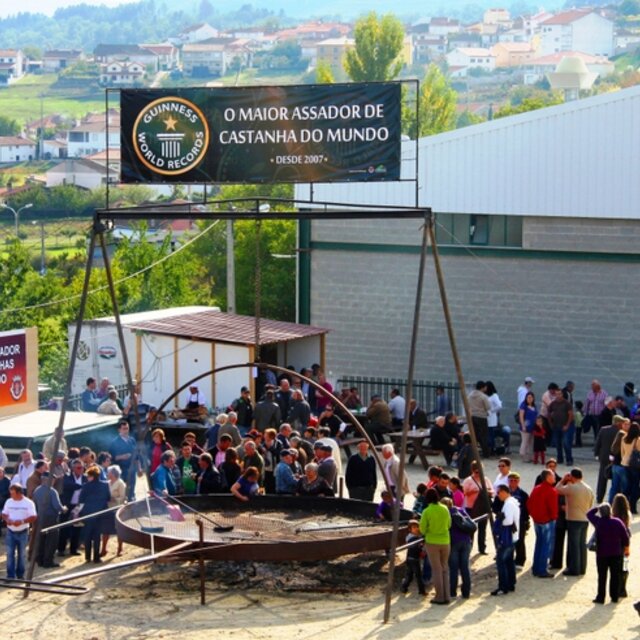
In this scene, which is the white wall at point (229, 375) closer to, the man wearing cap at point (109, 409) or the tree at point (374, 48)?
the man wearing cap at point (109, 409)

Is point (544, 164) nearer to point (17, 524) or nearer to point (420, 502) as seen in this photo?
point (420, 502)

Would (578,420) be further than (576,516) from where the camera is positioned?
Yes

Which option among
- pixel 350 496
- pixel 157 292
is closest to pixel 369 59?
pixel 157 292

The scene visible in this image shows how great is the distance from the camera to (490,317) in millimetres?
27766

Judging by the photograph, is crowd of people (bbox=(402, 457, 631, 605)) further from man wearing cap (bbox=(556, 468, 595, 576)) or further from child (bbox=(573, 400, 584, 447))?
child (bbox=(573, 400, 584, 447))

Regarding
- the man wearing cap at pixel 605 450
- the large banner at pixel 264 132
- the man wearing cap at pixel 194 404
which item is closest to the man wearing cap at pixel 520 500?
the man wearing cap at pixel 605 450

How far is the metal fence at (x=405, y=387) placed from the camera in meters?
27.8

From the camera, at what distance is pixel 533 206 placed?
88.9ft

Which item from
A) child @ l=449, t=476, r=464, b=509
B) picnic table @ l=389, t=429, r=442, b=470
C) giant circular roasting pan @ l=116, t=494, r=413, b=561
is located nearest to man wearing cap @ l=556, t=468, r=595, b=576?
child @ l=449, t=476, r=464, b=509

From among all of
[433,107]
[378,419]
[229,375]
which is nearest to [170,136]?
[378,419]

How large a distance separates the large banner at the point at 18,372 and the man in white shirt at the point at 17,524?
5.89 meters

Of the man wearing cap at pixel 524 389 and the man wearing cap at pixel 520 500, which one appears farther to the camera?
the man wearing cap at pixel 524 389

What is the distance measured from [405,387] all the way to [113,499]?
1053 centimetres

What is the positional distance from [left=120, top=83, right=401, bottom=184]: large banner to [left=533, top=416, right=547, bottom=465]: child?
603 centimetres
